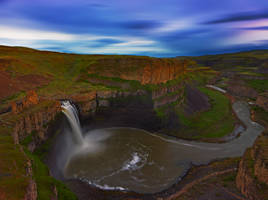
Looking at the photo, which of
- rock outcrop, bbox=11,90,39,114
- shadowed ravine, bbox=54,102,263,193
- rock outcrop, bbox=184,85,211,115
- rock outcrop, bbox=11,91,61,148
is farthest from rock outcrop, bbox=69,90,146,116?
rock outcrop, bbox=184,85,211,115

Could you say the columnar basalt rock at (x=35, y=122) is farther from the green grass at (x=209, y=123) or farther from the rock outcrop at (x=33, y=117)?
the green grass at (x=209, y=123)

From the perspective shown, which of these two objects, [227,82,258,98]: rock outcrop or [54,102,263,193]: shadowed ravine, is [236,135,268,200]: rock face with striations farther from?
[227,82,258,98]: rock outcrop

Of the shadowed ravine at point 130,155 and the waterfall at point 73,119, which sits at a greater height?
the waterfall at point 73,119

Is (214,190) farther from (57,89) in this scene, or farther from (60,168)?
(57,89)

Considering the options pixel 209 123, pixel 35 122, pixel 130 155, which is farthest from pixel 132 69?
pixel 35 122

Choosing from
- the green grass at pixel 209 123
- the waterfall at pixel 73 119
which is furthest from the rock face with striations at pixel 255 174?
the waterfall at pixel 73 119

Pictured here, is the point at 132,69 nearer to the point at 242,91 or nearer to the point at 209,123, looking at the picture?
the point at 209,123

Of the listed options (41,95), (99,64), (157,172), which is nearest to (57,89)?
(41,95)
